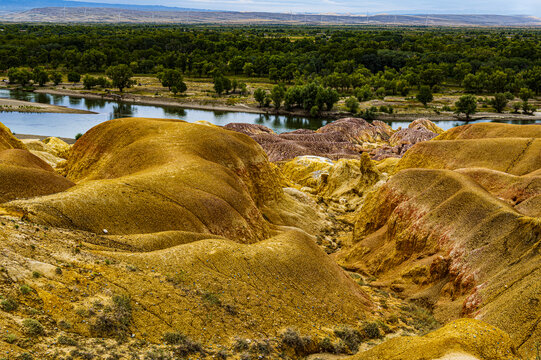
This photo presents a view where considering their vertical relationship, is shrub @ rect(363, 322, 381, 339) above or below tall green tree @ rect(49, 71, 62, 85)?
above

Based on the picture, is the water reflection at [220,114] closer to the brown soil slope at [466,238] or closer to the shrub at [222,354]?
the brown soil slope at [466,238]

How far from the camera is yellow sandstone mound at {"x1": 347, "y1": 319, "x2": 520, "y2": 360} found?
55.3 ft

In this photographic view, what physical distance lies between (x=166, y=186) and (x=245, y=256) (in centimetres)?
936

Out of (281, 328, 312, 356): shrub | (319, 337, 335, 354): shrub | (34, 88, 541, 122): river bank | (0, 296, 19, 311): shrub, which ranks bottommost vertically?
(34, 88, 541, 122): river bank

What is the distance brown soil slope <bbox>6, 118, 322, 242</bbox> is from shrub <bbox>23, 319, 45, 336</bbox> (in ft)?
30.3

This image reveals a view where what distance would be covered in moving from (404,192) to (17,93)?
476 ft

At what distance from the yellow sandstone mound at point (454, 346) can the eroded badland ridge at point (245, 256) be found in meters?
0.08

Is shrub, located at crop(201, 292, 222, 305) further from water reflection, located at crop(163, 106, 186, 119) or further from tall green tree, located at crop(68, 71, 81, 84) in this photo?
tall green tree, located at crop(68, 71, 81, 84)

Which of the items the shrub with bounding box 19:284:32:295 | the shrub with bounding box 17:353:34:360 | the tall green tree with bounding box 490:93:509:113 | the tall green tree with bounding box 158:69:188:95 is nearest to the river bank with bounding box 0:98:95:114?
the tall green tree with bounding box 158:69:188:95

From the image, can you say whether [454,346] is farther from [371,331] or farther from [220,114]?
[220,114]

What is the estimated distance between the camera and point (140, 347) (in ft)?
55.0

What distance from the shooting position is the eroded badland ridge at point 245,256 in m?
17.5

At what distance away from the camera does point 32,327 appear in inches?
591

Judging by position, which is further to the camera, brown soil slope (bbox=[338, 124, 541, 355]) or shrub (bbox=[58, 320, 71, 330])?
brown soil slope (bbox=[338, 124, 541, 355])
